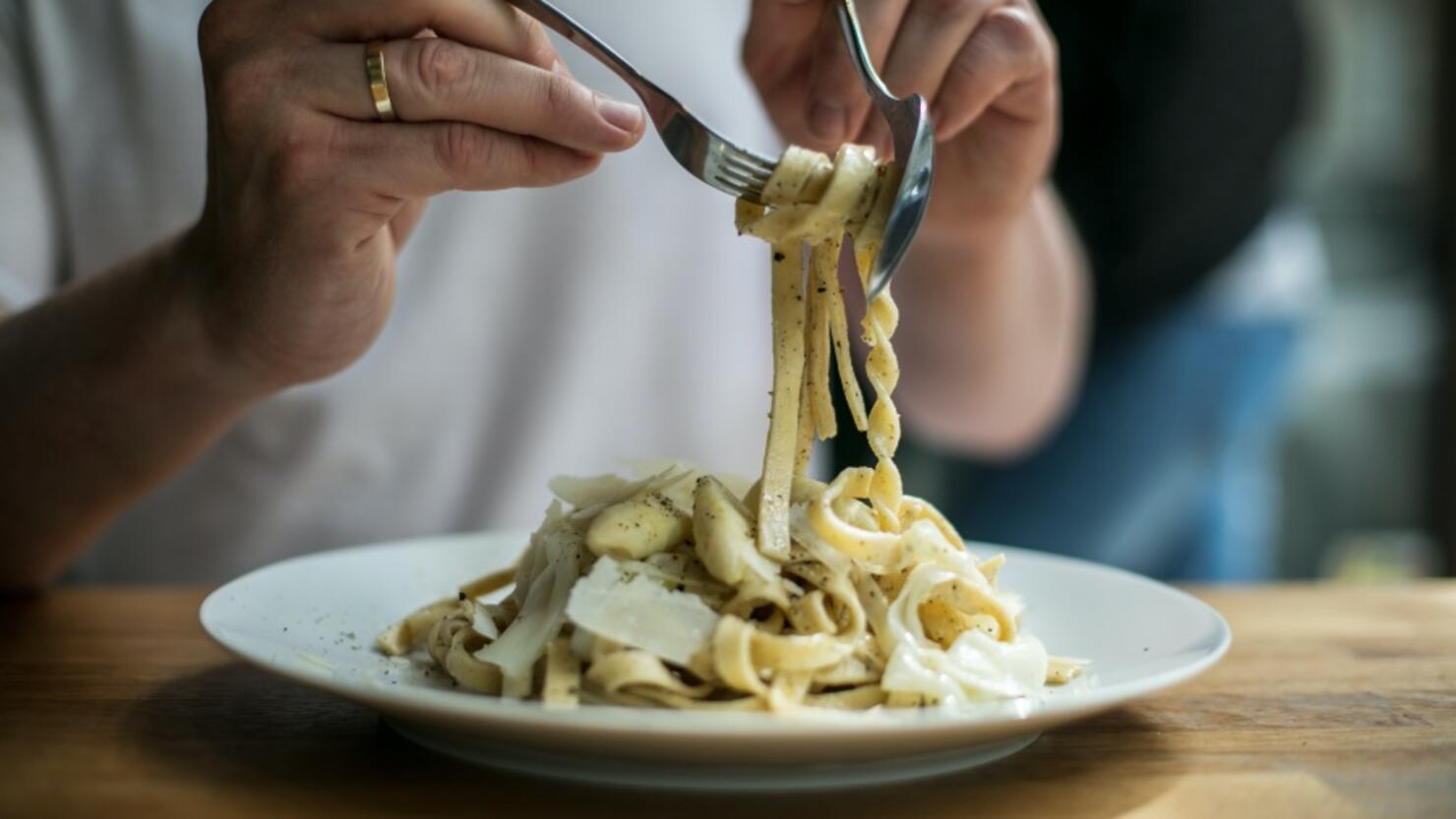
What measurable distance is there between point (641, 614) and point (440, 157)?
1.58 feet

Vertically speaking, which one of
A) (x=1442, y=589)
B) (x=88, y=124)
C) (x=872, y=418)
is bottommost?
(x=1442, y=589)

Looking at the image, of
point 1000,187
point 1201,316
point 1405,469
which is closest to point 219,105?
point 1000,187

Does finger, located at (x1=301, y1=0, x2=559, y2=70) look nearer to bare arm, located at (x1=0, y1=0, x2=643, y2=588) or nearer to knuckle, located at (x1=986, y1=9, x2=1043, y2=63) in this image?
bare arm, located at (x1=0, y1=0, x2=643, y2=588)

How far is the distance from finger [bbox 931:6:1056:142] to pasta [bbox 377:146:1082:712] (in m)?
0.34

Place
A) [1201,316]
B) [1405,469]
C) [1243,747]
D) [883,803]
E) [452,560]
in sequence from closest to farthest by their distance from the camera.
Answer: [883,803], [1243,747], [452,560], [1201,316], [1405,469]

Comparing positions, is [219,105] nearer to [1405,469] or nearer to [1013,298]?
[1013,298]

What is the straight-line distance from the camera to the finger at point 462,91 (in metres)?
1.18

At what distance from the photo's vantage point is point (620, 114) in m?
1.22

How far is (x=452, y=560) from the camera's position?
5.26 ft

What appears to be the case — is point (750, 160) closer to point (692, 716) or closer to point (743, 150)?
point (743, 150)

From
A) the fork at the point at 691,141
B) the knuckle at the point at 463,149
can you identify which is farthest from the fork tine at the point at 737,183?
the knuckle at the point at 463,149

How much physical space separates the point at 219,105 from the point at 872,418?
692 millimetres


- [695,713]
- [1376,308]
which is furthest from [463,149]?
[1376,308]

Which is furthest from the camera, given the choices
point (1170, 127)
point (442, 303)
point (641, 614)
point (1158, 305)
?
point (1158, 305)
